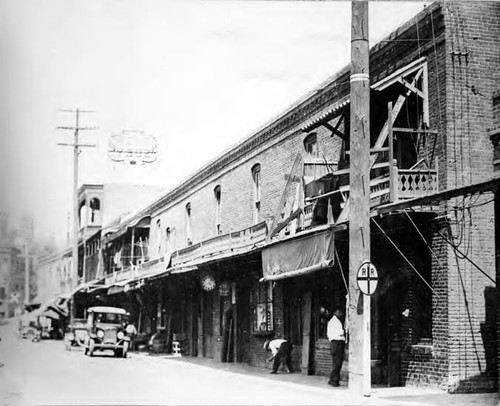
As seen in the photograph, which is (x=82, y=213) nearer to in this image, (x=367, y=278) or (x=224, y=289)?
(x=224, y=289)

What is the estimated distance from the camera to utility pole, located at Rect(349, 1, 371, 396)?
12.5 metres

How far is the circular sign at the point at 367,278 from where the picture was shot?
40.6ft

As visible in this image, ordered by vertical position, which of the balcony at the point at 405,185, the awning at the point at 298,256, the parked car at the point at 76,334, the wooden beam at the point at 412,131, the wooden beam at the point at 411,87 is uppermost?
the wooden beam at the point at 411,87

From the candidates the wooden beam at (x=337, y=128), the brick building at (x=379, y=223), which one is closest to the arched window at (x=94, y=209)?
the brick building at (x=379, y=223)

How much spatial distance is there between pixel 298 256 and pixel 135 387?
9.62ft

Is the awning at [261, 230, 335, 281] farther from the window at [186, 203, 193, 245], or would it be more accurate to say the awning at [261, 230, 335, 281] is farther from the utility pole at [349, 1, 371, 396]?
the window at [186, 203, 193, 245]

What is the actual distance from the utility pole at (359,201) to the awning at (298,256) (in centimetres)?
76

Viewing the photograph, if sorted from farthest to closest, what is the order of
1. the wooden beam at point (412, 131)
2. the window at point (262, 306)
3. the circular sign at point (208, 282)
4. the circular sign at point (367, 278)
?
the circular sign at point (208, 282) → the window at point (262, 306) → the wooden beam at point (412, 131) → the circular sign at point (367, 278)

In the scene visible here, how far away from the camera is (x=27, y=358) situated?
1293 centimetres

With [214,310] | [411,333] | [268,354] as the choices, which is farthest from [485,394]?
[214,310]

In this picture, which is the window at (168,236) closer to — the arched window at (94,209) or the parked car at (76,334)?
the arched window at (94,209)

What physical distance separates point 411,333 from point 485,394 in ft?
4.27

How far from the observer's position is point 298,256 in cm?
1409

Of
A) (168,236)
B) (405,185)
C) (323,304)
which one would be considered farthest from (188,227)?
(405,185)
